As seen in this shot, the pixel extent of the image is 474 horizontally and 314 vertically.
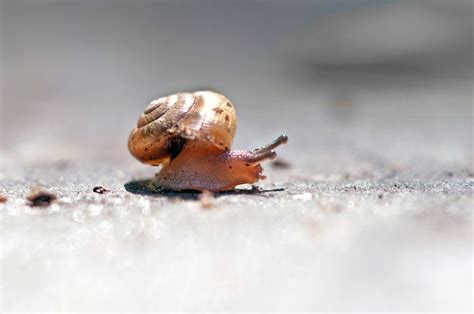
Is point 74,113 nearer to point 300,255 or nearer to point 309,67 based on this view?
point 309,67

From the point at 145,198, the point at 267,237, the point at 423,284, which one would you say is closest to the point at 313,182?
the point at 145,198

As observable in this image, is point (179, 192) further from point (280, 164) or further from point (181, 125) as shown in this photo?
point (280, 164)

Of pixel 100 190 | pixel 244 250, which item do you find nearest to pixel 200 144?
pixel 100 190

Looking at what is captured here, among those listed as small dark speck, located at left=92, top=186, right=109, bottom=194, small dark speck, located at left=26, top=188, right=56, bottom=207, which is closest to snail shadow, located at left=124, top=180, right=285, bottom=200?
small dark speck, located at left=92, top=186, right=109, bottom=194

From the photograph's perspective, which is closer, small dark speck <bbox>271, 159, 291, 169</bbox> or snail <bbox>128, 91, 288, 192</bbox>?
snail <bbox>128, 91, 288, 192</bbox>

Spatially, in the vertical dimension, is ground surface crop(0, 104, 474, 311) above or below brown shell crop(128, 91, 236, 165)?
below

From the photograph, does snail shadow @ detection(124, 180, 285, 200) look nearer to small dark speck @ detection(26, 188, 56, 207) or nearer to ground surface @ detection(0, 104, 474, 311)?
ground surface @ detection(0, 104, 474, 311)

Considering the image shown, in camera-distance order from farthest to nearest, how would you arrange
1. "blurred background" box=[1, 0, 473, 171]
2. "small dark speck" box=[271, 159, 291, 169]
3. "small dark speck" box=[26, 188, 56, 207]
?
"blurred background" box=[1, 0, 473, 171]
"small dark speck" box=[271, 159, 291, 169]
"small dark speck" box=[26, 188, 56, 207]

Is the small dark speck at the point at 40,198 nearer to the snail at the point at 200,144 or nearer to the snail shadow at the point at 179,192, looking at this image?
the snail shadow at the point at 179,192
